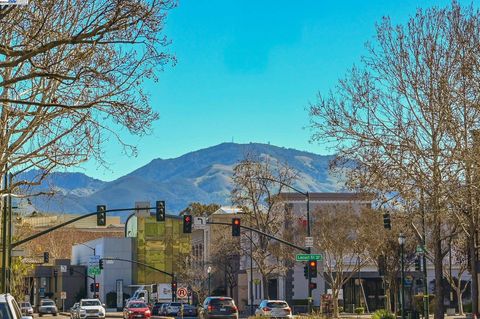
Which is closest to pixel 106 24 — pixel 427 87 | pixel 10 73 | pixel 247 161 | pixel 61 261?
pixel 10 73

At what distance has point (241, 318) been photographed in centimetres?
6450

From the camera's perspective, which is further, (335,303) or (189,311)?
(189,311)

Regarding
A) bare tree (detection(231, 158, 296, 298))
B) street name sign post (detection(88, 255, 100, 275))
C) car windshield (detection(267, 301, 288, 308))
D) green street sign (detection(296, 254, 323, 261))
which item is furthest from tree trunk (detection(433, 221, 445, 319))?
street name sign post (detection(88, 255, 100, 275))

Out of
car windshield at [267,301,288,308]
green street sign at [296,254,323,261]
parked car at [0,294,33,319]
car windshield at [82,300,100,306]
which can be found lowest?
car windshield at [82,300,100,306]

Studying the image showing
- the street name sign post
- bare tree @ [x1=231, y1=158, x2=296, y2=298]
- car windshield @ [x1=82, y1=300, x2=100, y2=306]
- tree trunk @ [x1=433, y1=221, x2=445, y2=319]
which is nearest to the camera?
tree trunk @ [x1=433, y1=221, x2=445, y2=319]

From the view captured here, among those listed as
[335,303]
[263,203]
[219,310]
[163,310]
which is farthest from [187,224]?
[263,203]

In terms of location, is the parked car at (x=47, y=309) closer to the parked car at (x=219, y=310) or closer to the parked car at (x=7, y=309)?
the parked car at (x=219, y=310)

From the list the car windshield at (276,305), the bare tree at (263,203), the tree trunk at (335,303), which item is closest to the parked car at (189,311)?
the bare tree at (263,203)

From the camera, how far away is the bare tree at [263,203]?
6259 cm

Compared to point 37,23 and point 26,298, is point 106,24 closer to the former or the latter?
point 37,23

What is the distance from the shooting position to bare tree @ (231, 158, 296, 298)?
62588mm

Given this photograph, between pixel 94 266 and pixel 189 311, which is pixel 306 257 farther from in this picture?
pixel 94 266

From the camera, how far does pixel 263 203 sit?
68.1 meters

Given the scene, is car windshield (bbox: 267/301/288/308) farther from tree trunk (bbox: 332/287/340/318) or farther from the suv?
the suv
